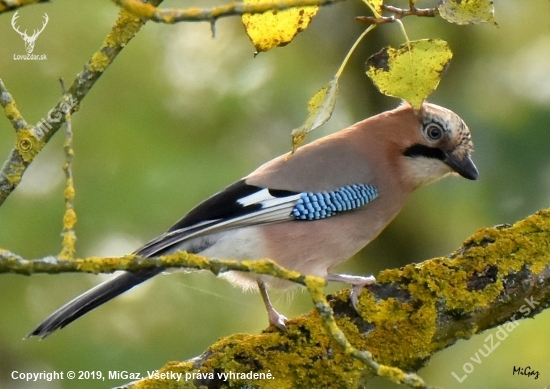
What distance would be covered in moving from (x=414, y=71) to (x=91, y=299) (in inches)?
72.4

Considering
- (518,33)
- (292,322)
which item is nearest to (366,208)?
(292,322)

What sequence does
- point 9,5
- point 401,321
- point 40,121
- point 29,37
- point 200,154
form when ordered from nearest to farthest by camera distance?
point 9,5 < point 40,121 < point 401,321 < point 29,37 < point 200,154

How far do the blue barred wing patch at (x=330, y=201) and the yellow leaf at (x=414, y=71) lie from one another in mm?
1911

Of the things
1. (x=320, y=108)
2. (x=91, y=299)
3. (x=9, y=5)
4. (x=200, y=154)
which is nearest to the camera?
(x=9, y=5)

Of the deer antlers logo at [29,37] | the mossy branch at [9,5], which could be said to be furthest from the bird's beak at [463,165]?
the mossy branch at [9,5]

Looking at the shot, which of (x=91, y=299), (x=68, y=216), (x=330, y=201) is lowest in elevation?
(x=91, y=299)

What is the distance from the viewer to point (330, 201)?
12.1ft

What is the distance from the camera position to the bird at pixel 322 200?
347cm

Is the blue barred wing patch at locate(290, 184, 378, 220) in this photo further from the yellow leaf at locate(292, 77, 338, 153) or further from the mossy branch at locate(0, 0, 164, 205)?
the yellow leaf at locate(292, 77, 338, 153)

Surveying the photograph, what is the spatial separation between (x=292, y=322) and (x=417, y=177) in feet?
4.82

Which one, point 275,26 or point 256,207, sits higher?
point 275,26

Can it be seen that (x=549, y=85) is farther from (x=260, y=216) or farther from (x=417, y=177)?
(x=260, y=216)

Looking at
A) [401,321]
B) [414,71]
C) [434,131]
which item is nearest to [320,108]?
[414,71]

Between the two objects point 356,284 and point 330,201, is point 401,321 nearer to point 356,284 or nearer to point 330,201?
point 356,284
